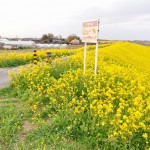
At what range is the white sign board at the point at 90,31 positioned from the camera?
27.6 feet

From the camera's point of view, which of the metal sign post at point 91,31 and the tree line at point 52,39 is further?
the tree line at point 52,39

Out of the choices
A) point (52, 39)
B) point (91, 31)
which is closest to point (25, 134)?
point (91, 31)

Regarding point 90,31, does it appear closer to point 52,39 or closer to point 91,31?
point 91,31

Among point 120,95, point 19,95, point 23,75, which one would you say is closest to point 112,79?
point 120,95

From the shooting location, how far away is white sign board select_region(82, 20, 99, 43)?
840cm

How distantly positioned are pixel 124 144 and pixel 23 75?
5506 mm

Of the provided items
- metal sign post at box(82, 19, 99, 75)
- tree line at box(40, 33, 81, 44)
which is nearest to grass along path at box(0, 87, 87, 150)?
metal sign post at box(82, 19, 99, 75)

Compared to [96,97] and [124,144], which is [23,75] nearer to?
[96,97]

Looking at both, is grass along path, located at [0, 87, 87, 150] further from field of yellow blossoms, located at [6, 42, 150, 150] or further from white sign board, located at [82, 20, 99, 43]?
white sign board, located at [82, 20, 99, 43]

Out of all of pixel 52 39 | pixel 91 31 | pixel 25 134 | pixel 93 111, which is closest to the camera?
pixel 25 134

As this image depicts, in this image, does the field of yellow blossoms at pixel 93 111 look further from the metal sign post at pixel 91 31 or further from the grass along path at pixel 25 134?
the metal sign post at pixel 91 31

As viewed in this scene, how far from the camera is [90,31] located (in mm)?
8781

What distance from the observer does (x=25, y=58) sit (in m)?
18.9

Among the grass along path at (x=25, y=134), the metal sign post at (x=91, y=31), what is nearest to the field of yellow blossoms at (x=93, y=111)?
the grass along path at (x=25, y=134)
